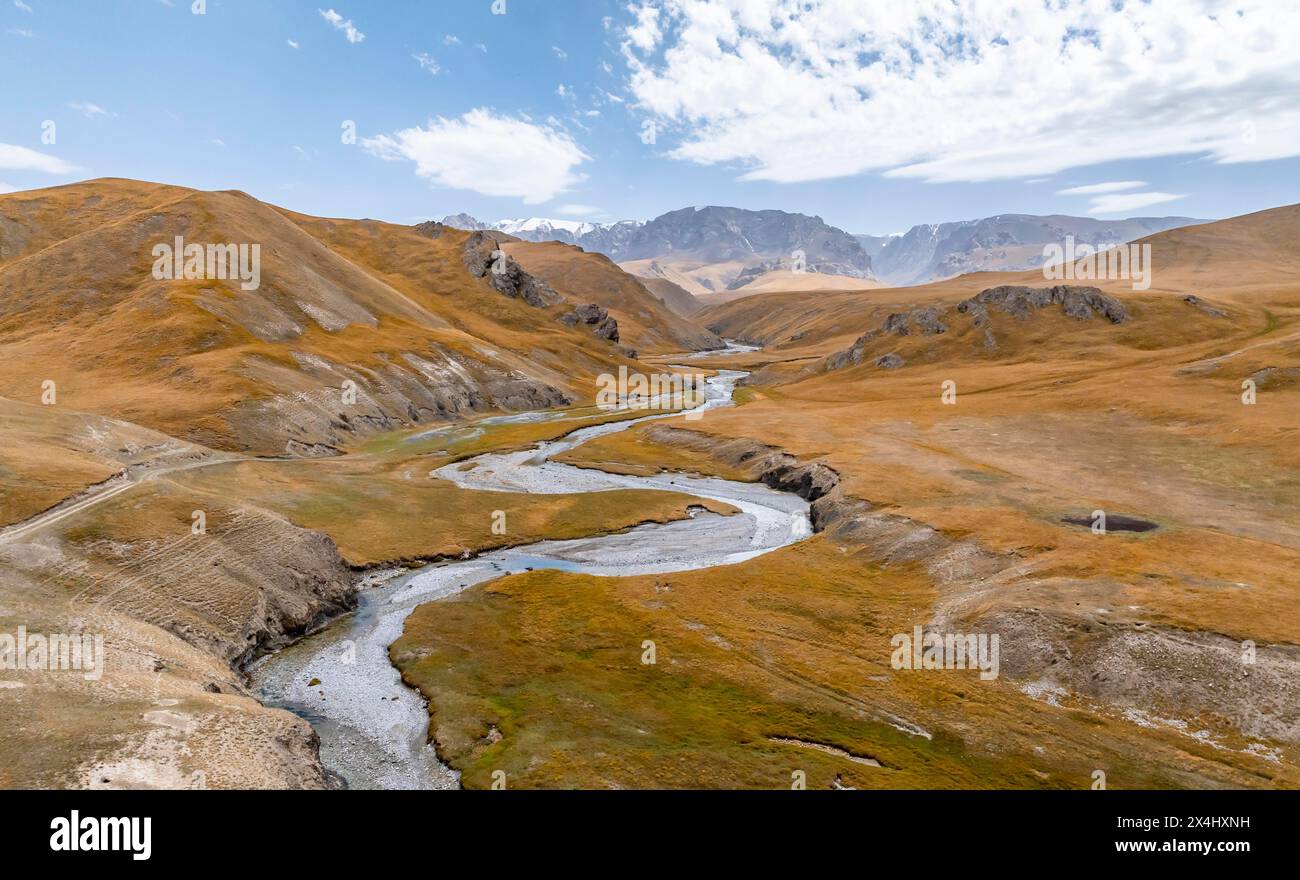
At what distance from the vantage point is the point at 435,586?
67.8m

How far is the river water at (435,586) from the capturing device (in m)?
40.9

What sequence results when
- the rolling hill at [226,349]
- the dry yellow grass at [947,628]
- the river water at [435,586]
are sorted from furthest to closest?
the rolling hill at [226,349]
the river water at [435,586]
the dry yellow grass at [947,628]

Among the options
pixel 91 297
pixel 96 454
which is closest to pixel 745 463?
pixel 96 454

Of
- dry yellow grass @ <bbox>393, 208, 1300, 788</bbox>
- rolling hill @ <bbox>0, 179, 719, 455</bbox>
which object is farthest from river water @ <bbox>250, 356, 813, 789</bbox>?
rolling hill @ <bbox>0, 179, 719, 455</bbox>

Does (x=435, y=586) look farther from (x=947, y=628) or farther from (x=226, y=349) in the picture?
(x=226, y=349)

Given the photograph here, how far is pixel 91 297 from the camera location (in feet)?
520

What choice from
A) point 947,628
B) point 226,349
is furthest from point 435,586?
point 226,349

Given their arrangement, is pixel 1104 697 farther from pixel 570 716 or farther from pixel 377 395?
pixel 377 395

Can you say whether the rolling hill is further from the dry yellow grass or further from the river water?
the dry yellow grass

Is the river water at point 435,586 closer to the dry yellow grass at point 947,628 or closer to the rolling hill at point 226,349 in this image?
the dry yellow grass at point 947,628

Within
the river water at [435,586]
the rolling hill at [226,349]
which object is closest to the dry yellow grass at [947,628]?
the river water at [435,586]

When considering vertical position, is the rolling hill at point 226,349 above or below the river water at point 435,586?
above

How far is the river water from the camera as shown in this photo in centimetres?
4094
